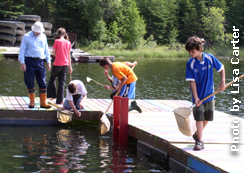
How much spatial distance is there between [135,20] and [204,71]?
1506 inches

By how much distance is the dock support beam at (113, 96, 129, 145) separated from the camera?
6.36 meters

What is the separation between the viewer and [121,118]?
21.3 feet

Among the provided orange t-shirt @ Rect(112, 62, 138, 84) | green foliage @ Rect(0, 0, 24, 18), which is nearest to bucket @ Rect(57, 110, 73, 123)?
orange t-shirt @ Rect(112, 62, 138, 84)

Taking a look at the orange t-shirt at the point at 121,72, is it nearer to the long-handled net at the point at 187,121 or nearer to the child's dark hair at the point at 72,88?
the child's dark hair at the point at 72,88

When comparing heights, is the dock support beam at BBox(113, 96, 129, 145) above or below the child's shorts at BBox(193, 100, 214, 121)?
below

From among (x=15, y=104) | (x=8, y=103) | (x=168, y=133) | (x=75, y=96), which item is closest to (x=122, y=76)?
(x=168, y=133)

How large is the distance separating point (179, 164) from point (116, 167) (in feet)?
3.22

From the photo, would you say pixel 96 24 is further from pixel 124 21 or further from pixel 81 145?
pixel 81 145

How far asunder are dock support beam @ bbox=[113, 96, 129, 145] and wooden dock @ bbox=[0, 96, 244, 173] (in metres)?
0.13

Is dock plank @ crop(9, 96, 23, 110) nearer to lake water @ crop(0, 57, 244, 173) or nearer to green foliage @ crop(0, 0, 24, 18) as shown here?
lake water @ crop(0, 57, 244, 173)

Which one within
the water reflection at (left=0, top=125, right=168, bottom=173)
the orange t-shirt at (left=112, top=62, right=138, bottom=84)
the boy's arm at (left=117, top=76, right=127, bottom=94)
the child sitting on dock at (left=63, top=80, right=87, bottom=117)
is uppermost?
the orange t-shirt at (left=112, top=62, right=138, bottom=84)

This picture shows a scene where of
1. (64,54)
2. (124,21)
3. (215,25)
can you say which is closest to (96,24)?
(124,21)

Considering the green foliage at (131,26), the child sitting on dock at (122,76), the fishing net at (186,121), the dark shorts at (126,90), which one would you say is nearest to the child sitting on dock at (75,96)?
the child sitting on dock at (122,76)

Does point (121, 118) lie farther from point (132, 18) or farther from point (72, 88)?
point (132, 18)
